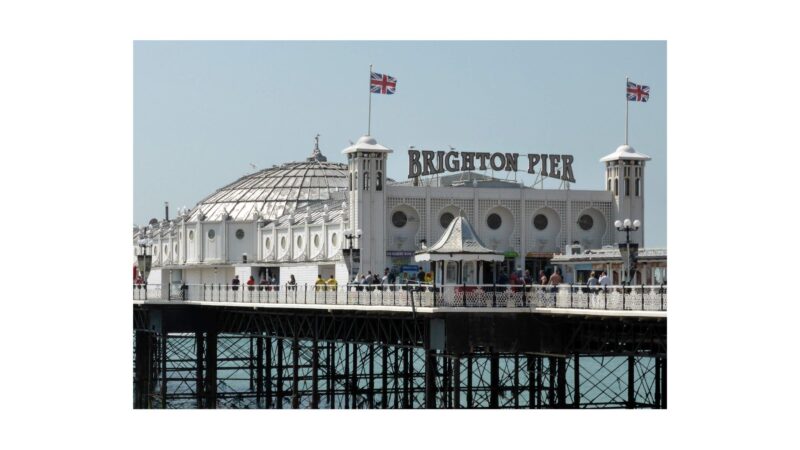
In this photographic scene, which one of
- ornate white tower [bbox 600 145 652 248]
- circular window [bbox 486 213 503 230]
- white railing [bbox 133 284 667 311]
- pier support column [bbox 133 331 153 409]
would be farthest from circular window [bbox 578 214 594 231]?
white railing [bbox 133 284 667 311]

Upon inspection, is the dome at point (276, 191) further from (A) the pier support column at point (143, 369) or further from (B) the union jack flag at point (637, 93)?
(B) the union jack flag at point (637, 93)

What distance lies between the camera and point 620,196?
233 ft

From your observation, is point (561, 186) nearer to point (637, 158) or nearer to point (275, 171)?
point (637, 158)

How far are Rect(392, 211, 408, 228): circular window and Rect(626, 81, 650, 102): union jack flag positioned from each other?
11046 millimetres

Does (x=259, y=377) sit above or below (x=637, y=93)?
below

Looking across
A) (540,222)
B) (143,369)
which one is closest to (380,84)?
(540,222)

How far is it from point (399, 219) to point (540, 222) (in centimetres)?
666

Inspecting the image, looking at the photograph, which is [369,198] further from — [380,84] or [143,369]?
[143,369]

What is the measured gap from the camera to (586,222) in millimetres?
72000

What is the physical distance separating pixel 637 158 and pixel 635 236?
3506 millimetres

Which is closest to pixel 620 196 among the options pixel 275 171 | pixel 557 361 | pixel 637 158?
pixel 637 158

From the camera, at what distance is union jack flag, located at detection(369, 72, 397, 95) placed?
210ft

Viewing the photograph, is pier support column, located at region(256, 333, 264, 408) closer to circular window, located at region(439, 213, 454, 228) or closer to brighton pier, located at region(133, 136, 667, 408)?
brighton pier, located at region(133, 136, 667, 408)

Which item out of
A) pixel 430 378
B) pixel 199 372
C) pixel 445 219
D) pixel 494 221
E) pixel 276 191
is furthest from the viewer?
pixel 276 191
